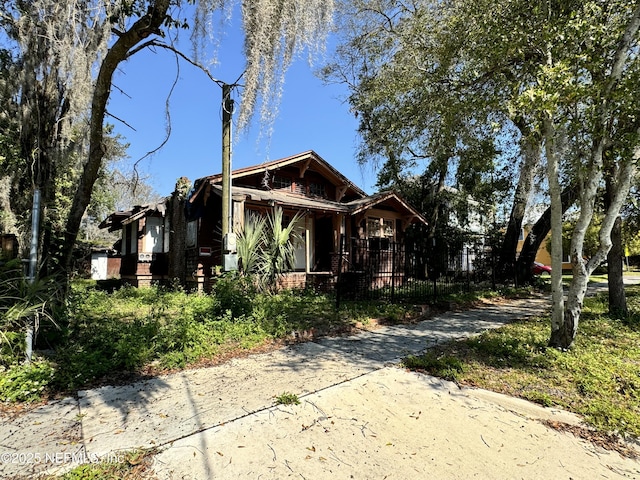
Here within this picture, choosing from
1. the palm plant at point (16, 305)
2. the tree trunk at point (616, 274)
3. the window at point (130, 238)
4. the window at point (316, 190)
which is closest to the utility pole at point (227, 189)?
the palm plant at point (16, 305)

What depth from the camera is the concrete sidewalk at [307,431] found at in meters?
2.41

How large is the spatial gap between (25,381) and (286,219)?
9.14 meters

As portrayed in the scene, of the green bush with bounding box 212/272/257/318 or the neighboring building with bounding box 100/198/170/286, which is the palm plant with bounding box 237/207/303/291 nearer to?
the green bush with bounding box 212/272/257/318

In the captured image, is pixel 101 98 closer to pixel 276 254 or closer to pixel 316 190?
pixel 276 254

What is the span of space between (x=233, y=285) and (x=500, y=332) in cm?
489

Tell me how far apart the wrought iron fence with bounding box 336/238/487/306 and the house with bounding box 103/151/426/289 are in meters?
0.53

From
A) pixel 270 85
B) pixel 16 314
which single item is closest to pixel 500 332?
pixel 270 85

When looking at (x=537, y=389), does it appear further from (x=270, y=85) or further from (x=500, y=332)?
(x=270, y=85)

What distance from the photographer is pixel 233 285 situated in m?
6.13

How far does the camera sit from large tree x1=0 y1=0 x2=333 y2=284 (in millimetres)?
4551

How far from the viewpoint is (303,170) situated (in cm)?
1259

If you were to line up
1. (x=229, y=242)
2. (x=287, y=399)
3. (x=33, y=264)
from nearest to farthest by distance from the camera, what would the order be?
(x=287, y=399), (x=33, y=264), (x=229, y=242)

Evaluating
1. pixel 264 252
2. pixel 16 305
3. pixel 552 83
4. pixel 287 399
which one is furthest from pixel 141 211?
pixel 552 83

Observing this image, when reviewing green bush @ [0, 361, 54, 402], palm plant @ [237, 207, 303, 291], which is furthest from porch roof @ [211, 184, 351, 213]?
green bush @ [0, 361, 54, 402]
